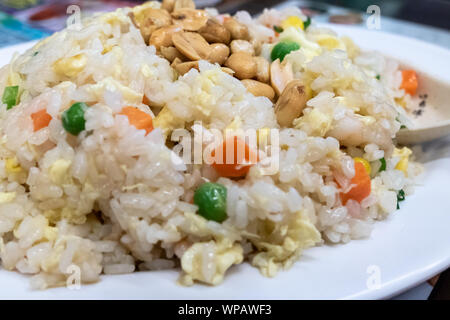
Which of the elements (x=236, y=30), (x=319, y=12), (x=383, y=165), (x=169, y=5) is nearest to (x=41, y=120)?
(x=236, y=30)

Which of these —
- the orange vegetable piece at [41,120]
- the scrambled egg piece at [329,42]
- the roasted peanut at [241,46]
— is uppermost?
the roasted peanut at [241,46]

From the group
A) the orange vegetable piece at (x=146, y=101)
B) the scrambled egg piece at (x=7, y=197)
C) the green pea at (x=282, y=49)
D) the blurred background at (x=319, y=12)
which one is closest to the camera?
the scrambled egg piece at (x=7, y=197)

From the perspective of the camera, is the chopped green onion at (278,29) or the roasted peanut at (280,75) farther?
the chopped green onion at (278,29)

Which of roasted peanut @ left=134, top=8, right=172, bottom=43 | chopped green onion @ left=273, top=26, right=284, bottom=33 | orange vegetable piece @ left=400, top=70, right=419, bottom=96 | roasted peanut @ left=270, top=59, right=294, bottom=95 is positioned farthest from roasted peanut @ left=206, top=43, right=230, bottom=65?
orange vegetable piece @ left=400, top=70, right=419, bottom=96

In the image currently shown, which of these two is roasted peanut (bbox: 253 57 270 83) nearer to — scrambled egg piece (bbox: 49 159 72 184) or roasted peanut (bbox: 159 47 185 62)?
roasted peanut (bbox: 159 47 185 62)

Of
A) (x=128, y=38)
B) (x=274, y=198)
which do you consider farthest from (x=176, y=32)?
(x=274, y=198)

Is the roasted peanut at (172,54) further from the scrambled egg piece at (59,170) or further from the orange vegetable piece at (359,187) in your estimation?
the orange vegetable piece at (359,187)

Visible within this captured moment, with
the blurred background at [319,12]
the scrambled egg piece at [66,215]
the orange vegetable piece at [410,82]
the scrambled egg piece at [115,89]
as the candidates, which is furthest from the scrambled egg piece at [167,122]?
the blurred background at [319,12]
